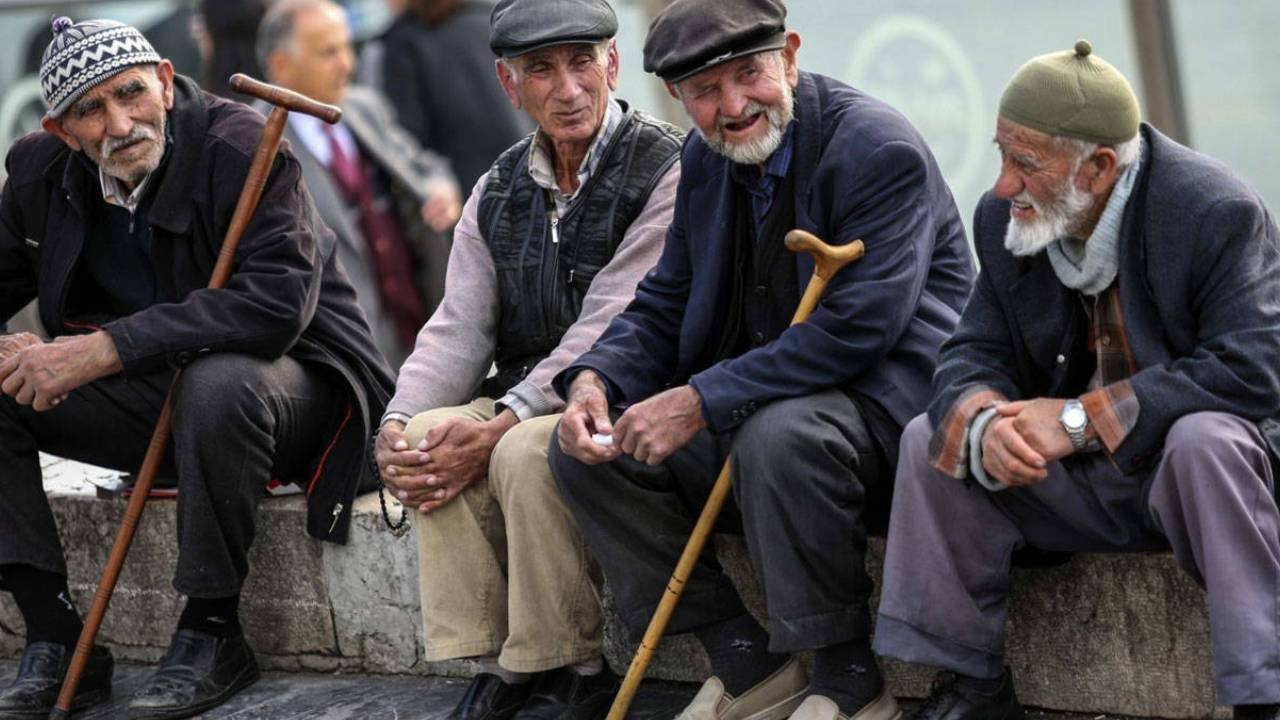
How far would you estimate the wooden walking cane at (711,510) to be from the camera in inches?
159

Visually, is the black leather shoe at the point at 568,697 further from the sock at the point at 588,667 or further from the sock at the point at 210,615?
the sock at the point at 210,615

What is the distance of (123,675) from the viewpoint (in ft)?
17.9

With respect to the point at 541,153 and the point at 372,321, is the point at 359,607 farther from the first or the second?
the point at 372,321

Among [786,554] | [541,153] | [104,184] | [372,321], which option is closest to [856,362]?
[786,554]

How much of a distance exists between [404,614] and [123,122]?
1.46m

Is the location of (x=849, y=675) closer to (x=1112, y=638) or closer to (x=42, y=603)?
(x=1112, y=638)

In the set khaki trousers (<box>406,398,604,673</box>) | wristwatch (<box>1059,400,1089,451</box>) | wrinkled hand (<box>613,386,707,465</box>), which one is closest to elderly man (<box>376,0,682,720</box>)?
khaki trousers (<box>406,398,604,673</box>)

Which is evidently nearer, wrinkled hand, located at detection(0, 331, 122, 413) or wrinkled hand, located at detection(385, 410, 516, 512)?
wrinkled hand, located at detection(385, 410, 516, 512)

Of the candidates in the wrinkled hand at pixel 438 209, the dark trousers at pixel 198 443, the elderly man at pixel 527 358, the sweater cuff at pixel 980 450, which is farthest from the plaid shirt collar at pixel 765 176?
the wrinkled hand at pixel 438 209

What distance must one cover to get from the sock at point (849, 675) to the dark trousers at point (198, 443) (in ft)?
5.38

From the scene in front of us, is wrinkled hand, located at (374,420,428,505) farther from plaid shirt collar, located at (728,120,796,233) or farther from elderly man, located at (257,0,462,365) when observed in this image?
elderly man, located at (257,0,462,365)

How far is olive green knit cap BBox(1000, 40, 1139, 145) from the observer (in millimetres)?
3697

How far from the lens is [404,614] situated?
16.7 feet

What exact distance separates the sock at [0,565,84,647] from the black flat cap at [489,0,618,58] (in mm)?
1826
